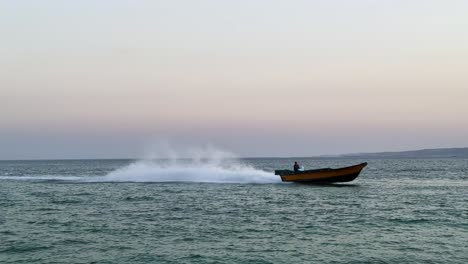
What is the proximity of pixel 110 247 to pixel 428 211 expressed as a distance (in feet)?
67.5

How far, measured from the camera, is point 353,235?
22.4 meters

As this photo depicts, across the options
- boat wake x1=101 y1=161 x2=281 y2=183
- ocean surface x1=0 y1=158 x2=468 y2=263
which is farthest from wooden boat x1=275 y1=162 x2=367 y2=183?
ocean surface x1=0 y1=158 x2=468 y2=263

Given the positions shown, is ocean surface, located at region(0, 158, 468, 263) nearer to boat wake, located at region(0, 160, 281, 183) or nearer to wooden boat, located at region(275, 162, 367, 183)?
wooden boat, located at region(275, 162, 367, 183)

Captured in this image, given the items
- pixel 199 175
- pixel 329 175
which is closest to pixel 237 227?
pixel 329 175

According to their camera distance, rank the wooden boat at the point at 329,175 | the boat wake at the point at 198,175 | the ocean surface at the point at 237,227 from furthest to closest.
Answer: the boat wake at the point at 198,175 → the wooden boat at the point at 329,175 → the ocean surface at the point at 237,227

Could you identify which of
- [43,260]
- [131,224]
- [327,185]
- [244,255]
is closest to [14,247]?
[43,260]

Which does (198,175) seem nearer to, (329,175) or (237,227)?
(329,175)

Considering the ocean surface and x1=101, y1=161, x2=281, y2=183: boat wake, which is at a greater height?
x1=101, y1=161, x2=281, y2=183: boat wake

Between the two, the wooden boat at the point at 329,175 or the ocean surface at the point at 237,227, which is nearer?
the ocean surface at the point at 237,227

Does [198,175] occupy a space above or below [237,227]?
above

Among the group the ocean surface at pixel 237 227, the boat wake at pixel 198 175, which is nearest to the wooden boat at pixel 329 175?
the boat wake at pixel 198 175

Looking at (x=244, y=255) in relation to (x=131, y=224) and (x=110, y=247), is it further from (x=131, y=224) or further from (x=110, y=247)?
(x=131, y=224)

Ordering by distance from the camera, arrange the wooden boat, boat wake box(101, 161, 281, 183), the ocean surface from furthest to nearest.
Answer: boat wake box(101, 161, 281, 183)
the wooden boat
the ocean surface

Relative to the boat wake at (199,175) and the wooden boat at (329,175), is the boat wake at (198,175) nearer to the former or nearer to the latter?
the boat wake at (199,175)
